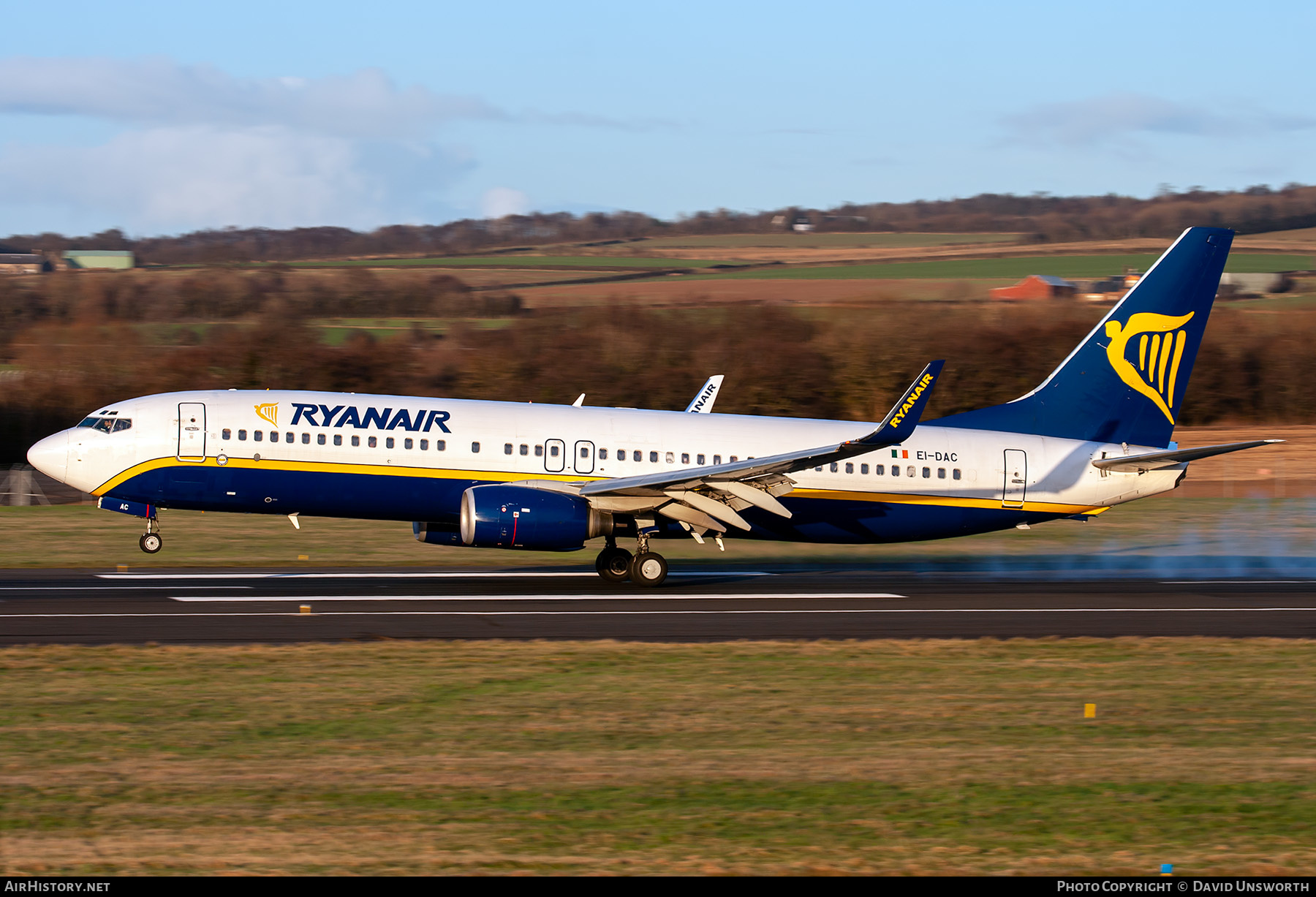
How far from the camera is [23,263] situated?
2657 inches

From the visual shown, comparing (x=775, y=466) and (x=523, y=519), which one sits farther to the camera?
(x=775, y=466)

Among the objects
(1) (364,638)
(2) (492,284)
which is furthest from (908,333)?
(1) (364,638)

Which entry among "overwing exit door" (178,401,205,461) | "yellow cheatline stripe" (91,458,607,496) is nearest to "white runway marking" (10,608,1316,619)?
"yellow cheatline stripe" (91,458,607,496)

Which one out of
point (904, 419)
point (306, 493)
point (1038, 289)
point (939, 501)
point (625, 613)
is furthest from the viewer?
point (1038, 289)

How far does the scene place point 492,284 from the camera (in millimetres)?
72312

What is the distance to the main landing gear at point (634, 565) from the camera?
25.5 metres

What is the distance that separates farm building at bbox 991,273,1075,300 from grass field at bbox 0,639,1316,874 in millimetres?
52592

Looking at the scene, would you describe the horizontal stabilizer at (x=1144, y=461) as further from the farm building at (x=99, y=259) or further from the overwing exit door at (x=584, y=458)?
the farm building at (x=99, y=259)

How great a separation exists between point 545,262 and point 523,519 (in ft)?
203

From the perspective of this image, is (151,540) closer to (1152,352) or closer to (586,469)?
(586,469)

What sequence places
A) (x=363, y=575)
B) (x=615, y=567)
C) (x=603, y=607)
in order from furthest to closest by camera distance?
(x=363, y=575) < (x=615, y=567) < (x=603, y=607)

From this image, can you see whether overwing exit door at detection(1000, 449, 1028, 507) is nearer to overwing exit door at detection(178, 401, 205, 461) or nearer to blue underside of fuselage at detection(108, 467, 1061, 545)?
blue underside of fuselage at detection(108, 467, 1061, 545)

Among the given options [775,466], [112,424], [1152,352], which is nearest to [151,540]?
[112,424]
